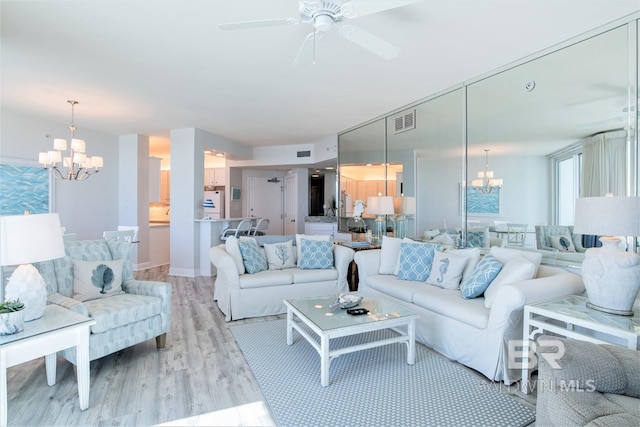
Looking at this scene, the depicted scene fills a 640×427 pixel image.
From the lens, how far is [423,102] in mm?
4348

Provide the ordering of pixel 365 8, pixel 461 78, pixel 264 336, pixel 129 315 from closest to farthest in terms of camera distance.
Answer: pixel 365 8, pixel 129 315, pixel 264 336, pixel 461 78

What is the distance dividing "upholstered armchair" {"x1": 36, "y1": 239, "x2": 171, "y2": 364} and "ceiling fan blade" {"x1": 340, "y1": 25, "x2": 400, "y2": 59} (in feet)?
8.08

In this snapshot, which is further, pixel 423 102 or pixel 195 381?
pixel 423 102

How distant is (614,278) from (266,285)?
3.03 meters

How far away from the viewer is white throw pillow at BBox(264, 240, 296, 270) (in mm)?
4203

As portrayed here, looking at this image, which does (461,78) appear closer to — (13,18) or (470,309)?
(470,309)

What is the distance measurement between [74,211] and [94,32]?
437 centimetres

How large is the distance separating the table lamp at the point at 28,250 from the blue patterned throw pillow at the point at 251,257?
6.78ft

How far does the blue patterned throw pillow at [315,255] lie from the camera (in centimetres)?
418

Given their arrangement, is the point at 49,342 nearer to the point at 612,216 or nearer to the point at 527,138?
the point at 612,216

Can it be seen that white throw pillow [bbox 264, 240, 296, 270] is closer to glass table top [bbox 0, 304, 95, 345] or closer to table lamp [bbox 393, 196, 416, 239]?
table lamp [bbox 393, 196, 416, 239]

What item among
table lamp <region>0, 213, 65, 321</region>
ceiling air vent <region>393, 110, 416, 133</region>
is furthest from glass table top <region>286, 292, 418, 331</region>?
ceiling air vent <region>393, 110, 416, 133</region>

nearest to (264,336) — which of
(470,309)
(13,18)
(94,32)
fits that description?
(470,309)

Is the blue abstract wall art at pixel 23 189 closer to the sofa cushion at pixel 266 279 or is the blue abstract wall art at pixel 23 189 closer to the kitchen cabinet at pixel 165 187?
the kitchen cabinet at pixel 165 187
